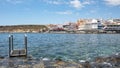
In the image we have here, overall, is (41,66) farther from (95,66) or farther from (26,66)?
(95,66)

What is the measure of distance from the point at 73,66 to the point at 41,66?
2531 millimetres

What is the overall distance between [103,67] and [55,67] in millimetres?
3965

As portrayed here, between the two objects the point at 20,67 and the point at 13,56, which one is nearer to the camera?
the point at 20,67

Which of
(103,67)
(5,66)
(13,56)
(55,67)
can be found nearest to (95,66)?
(103,67)

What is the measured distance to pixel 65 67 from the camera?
1914 centimetres

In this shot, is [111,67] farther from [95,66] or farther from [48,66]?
[48,66]

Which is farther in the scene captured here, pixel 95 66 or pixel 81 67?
pixel 95 66

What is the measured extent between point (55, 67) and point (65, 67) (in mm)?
775

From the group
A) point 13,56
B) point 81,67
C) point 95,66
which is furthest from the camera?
point 13,56

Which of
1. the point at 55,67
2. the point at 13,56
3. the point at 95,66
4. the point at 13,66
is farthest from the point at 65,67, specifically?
the point at 13,56

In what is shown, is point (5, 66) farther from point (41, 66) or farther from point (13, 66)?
point (41, 66)

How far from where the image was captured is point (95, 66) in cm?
2031

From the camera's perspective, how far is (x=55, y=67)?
62.6 feet

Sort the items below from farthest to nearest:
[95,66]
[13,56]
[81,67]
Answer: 1. [13,56]
2. [95,66]
3. [81,67]
